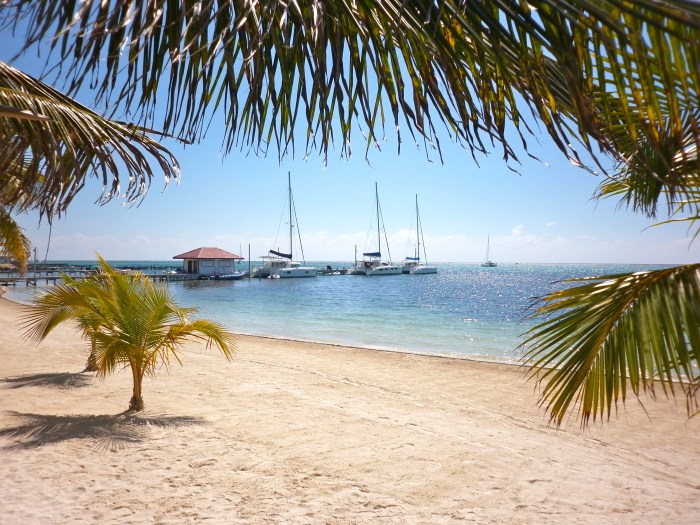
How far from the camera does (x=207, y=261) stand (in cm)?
6238

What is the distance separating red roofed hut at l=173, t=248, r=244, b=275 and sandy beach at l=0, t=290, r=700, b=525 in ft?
179

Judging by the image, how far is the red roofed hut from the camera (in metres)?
61.4

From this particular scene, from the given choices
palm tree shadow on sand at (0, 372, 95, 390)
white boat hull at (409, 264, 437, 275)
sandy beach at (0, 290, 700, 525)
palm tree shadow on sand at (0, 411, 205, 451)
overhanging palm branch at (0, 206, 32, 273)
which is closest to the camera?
sandy beach at (0, 290, 700, 525)

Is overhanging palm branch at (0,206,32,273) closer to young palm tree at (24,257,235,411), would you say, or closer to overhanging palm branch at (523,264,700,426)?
young palm tree at (24,257,235,411)

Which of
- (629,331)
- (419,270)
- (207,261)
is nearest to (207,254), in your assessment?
(207,261)

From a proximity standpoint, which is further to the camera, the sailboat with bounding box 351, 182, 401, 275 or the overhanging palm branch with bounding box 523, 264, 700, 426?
the sailboat with bounding box 351, 182, 401, 275

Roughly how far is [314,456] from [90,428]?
7.95 ft

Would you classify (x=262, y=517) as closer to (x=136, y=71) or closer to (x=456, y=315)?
(x=136, y=71)

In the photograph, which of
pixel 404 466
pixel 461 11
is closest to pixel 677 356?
pixel 461 11

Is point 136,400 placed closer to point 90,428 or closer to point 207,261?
point 90,428

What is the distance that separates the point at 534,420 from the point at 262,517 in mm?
4703

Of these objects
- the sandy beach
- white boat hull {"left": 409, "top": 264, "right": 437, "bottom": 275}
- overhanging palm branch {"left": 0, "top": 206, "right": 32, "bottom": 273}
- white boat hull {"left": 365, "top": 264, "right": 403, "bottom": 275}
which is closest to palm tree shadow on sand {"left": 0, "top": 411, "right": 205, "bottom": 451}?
the sandy beach

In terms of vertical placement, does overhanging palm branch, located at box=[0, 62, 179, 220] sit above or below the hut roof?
below

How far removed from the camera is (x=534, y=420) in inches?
276
